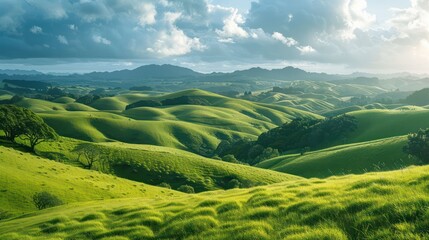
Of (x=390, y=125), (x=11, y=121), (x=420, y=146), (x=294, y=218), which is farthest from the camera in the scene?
(x=390, y=125)

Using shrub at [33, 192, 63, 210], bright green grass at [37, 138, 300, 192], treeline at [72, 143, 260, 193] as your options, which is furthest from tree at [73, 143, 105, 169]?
shrub at [33, 192, 63, 210]

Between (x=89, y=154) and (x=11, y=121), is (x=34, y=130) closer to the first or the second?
(x=11, y=121)

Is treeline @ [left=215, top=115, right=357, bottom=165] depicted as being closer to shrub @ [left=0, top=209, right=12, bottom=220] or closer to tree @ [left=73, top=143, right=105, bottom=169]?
tree @ [left=73, top=143, right=105, bottom=169]

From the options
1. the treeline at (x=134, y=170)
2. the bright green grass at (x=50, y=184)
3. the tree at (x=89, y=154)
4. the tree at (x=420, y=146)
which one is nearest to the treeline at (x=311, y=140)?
the treeline at (x=134, y=170)

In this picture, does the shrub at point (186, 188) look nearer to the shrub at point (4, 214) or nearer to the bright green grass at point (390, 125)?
the shrub at point (4, 214)

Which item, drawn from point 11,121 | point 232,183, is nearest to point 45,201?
point 232,183

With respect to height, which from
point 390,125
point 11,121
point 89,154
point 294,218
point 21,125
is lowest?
point 89,154

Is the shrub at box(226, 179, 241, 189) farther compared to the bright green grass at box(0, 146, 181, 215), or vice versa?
the shrub at box(226, 179, 241, 189)
